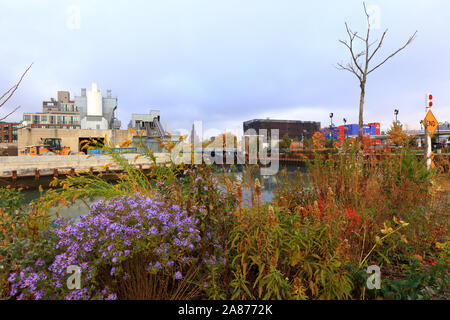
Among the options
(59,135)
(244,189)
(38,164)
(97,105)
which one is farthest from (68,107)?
(244,189)

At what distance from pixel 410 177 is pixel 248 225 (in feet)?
11.4

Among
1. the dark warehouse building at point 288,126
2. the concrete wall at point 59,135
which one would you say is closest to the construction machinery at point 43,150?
the concrete wall at point 59,135

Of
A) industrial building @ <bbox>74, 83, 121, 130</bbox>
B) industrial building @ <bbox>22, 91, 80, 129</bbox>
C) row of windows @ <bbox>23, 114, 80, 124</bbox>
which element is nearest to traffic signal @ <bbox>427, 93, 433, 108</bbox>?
industrial building @ <bbox>74, 83, 121, 130</bbox>

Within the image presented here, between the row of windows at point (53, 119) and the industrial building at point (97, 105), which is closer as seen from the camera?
the industrial building at point (97, 105)

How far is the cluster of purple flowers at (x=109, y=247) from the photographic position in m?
1.67

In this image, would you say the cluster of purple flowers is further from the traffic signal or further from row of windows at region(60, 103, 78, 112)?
row of windows at region(60, 103, 78, 112)

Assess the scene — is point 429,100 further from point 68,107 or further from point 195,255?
point 68,107

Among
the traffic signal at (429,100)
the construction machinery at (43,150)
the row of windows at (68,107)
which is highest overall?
the row of windows at (68,107)

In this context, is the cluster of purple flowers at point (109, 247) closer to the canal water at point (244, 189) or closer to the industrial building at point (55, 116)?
the canal water at point (244, 189)

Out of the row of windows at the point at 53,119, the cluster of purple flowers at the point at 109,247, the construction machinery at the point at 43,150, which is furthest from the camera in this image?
the row of windows at the point at 53,119

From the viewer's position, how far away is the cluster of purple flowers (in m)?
1.67

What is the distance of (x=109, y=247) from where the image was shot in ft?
5.50
